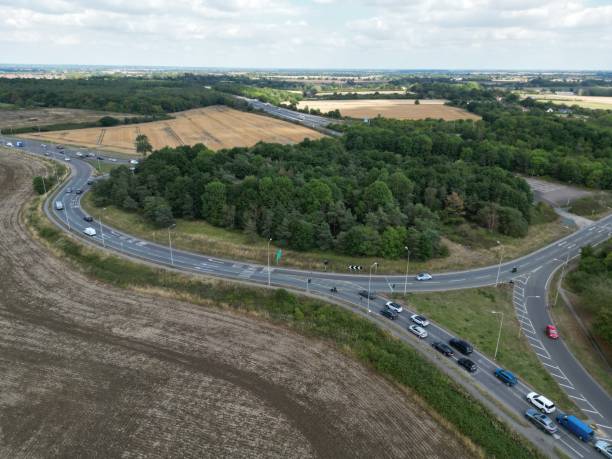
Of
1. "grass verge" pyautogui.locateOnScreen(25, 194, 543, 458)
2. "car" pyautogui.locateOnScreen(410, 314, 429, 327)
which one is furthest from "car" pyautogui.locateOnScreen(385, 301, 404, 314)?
"grass verge" pyautogui.locateOnScreen(25, 194, 543, 458)

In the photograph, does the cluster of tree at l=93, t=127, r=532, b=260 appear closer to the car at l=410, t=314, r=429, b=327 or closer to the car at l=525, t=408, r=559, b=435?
the car at l=410, t=314, r=429, b=327

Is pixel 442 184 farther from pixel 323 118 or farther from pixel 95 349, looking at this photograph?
pixel 323 118

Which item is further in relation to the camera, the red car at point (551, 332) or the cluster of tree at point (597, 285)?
the red car at point (551, 332)

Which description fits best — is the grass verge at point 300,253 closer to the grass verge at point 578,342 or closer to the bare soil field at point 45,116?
the grass verge at point 578,342

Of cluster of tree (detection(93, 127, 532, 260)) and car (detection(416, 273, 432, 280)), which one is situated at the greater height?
cluster of tree (detection(93, 127, 532, 260))

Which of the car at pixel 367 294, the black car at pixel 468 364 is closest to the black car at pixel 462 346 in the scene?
the black car at pixel 468 364

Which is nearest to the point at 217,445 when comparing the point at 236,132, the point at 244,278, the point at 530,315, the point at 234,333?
the point at 234,333
